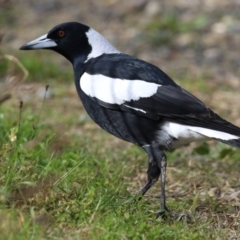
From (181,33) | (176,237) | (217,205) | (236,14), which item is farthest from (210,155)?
(236,14)

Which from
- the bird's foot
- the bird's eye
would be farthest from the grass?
the bird's eye

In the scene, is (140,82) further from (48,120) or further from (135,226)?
(48,120)

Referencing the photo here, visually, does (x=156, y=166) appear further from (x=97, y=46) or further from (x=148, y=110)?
(x=97, y=46)

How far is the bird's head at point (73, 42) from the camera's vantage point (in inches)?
169

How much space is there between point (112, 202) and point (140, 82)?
0.72 metres

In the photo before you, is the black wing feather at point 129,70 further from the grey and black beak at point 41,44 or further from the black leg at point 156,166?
the grey and black beak at point 41,44

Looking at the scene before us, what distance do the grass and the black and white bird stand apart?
9.2 inches

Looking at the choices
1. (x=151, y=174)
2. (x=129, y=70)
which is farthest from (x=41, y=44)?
(x=151, y=174)

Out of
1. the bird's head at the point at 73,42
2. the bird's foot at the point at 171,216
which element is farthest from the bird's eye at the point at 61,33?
the bird's foot at the point at 171,216

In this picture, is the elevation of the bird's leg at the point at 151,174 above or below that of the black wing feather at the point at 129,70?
below

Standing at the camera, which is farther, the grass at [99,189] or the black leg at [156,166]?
the black leg at [156,166]

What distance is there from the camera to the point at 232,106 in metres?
5.91

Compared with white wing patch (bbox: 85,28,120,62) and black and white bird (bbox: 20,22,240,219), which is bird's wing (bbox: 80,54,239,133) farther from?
white wing patch (bbox: 85,28,120,62)

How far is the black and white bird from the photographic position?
11.6 feet
